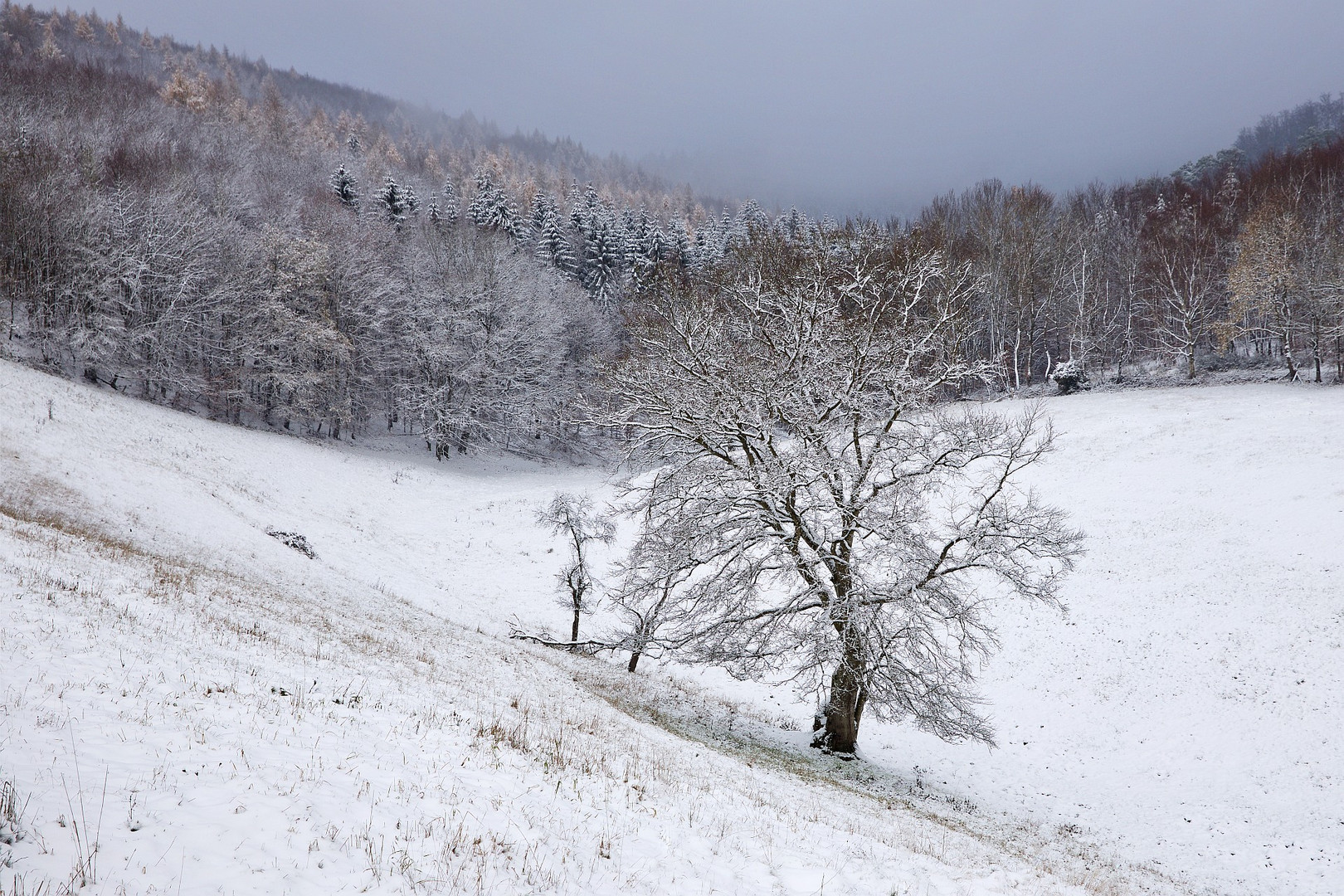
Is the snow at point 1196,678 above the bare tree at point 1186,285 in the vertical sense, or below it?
below

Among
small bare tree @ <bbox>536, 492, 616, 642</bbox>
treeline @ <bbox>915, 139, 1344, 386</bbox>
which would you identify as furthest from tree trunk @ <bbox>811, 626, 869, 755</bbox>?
treeline @ <bbox>915, 139, 1344, 386</bbox>

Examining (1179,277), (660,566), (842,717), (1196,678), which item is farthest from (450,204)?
(1196,678)

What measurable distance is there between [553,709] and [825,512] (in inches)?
266

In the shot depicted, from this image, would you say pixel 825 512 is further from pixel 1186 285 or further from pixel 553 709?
pixel 1186 285

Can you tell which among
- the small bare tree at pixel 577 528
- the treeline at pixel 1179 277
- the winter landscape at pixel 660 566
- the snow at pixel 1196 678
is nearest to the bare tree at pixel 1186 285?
the treeline at pixel 1179 277

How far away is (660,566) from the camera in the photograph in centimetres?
1383

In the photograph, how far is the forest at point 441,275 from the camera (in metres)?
34.7

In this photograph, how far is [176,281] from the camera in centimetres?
3803

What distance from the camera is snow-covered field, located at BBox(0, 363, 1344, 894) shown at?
16.1 ft

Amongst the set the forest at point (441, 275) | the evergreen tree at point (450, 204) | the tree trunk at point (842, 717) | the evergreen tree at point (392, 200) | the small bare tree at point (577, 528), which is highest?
the evergreen tree at point (450, 204)

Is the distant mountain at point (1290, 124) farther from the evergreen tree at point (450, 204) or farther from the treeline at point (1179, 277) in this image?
the evergreen tree at point (450, 204)

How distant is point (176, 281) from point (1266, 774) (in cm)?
5350

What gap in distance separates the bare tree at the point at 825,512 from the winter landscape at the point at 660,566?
129mm

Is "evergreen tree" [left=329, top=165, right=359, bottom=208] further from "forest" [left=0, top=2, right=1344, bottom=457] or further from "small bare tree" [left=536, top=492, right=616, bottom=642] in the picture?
"small bare tree" [left=536, top=492, right=616, bottom=642]
